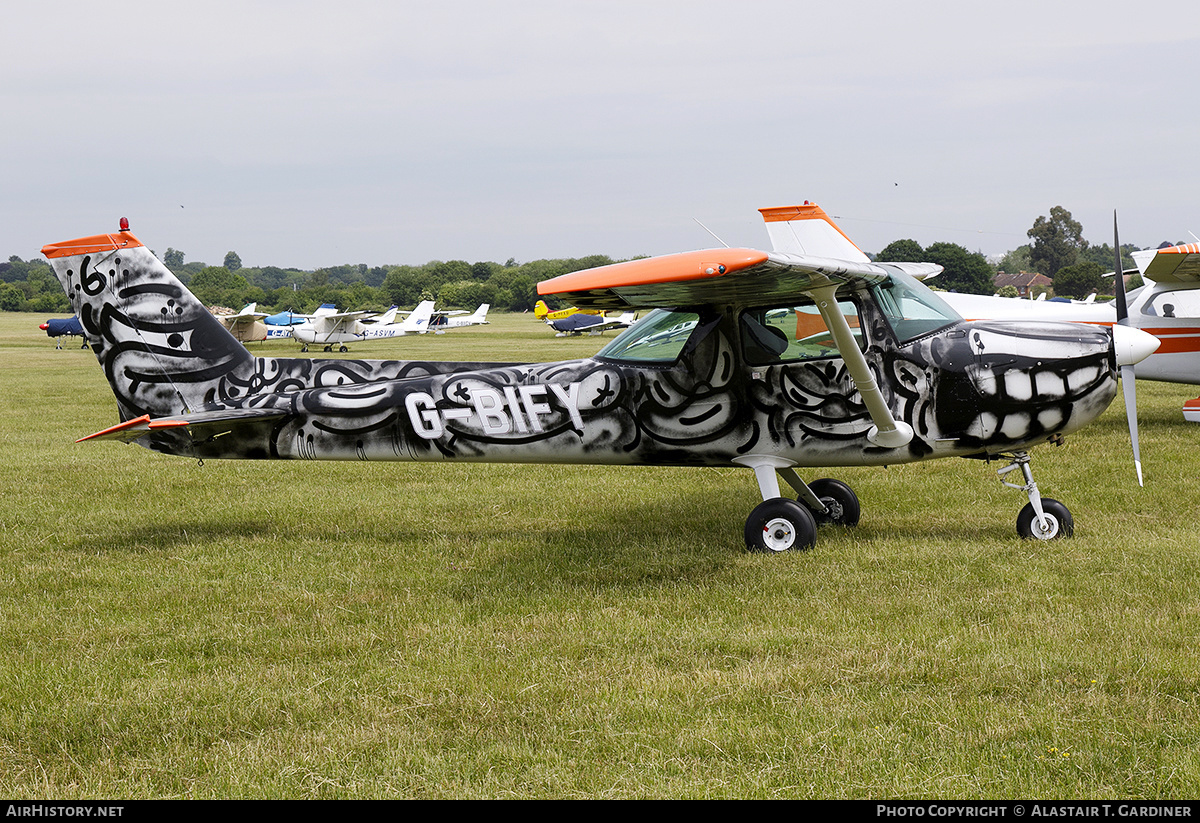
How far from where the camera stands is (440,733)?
13.9 ft

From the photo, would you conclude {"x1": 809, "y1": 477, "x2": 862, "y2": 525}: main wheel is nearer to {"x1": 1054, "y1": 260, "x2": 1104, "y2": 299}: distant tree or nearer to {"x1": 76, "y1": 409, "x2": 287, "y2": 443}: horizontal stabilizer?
{"x1": 76, "y1": 409, "x2": 287, "y2": 443}: horizontal stabilizer

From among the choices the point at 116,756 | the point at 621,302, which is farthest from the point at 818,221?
the point at 116,756

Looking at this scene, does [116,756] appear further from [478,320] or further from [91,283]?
[478,320]

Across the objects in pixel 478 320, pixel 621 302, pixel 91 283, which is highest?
pixel 91 283

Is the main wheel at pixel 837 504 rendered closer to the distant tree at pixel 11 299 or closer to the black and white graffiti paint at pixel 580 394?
the black and white graffiti paint at pixel 580 394

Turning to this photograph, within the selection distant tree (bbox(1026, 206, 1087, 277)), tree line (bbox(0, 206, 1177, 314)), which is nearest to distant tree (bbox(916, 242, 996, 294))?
tree line (bbox(0, 206, 1177, 314))

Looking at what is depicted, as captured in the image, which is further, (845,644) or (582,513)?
(582,513)

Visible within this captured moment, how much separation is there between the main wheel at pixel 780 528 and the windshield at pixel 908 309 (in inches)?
58.5

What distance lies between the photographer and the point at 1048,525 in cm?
738

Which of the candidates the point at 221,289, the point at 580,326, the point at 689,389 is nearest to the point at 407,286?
the point at 221,289

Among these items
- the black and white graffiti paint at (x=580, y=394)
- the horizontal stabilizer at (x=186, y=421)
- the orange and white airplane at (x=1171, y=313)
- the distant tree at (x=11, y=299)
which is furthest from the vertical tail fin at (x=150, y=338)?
the distant tree at (x=11, y=299)

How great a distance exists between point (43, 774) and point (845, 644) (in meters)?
3.70

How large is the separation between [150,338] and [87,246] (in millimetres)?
856

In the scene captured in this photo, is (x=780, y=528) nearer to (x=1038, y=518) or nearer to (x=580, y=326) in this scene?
(x=1038, y=518)
